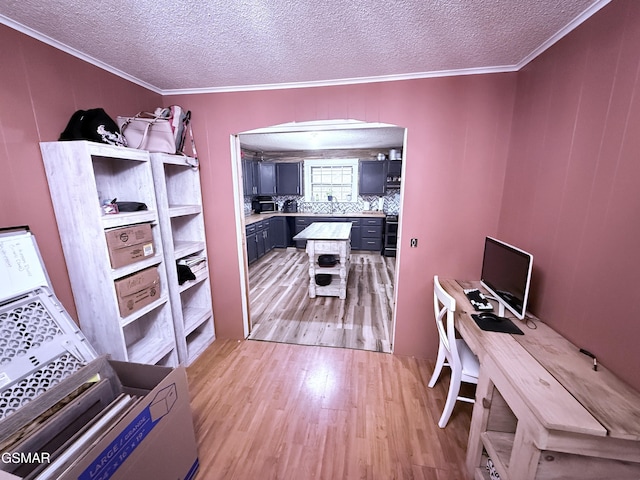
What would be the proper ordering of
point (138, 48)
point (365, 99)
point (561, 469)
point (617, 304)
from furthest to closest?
point (365, 99)
point (138, 48)
point (617, 304)
point (561, 469)

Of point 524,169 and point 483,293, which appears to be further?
point 483,293

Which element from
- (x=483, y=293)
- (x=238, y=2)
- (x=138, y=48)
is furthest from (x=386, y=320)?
(x=138, y=48)

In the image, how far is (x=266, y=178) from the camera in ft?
19.8

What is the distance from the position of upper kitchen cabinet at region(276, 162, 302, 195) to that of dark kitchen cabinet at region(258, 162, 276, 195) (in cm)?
11

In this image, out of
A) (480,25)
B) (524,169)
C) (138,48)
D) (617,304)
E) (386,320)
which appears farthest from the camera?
(386,320)

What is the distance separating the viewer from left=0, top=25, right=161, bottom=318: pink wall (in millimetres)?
1245

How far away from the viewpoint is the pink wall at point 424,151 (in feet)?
6.20

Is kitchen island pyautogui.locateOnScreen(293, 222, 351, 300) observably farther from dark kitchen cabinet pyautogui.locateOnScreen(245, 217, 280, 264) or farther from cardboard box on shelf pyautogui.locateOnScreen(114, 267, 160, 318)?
cardboard box on shelf pyautogui.locateOnScreen(114, 267, 160, 318)

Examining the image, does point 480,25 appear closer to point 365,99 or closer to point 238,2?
point 365,99

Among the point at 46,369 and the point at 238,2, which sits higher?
the point at 238,2

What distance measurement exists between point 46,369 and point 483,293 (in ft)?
8.33

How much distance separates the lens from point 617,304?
1.04m

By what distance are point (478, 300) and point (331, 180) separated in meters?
4.91

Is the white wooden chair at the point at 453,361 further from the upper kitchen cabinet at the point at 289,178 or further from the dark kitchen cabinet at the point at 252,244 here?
the upper kitchen cabinet at the point at 289,178
